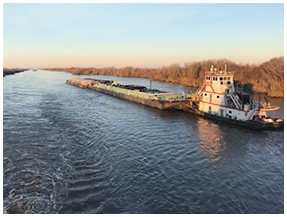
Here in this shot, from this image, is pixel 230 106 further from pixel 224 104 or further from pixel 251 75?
pixel 251 75

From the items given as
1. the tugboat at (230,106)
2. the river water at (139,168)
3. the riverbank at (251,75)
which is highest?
the riverbank at (251,75)

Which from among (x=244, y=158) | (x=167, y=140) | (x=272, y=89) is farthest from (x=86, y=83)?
(x=244, y=158)

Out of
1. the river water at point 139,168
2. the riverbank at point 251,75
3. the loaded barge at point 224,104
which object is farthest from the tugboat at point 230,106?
the riverbank at point 251,75

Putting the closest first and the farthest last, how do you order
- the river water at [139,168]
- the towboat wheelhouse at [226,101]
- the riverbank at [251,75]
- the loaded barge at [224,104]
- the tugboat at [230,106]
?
1. the river water at [139,168]
2. the tugboat at [230,106]
3. the loaded barge at [224,104]
4. the towboat wheelhouse at [226,101]
5. the riverbank at [251,75]

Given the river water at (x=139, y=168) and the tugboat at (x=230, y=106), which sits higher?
Answer: the tugboat at (x=230, y=106)

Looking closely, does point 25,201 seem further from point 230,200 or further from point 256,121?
point 256,121

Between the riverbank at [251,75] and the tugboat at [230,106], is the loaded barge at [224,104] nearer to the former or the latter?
the tugboat at [230,106]

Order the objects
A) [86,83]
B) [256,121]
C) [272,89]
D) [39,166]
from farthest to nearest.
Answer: [86,83] < [272,89] < [256,121] < [39,166]
